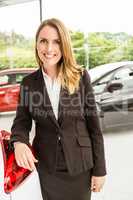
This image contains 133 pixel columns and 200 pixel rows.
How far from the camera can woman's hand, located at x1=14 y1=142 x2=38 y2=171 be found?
1.40 meters

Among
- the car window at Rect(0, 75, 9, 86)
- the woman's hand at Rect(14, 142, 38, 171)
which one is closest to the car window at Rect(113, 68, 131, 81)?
the car window at Rect(0, 75, 9, 86)

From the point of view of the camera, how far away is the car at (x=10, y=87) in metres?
3.03

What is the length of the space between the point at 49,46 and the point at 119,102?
2.00 meters

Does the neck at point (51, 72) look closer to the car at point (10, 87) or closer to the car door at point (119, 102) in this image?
the car at point (10, 87)

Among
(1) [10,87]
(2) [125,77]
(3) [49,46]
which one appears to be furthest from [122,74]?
(3) [49,46]

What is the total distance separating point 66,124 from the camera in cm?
149

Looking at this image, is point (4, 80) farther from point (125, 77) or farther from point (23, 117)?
point (23, 117)

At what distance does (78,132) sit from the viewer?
1.51m

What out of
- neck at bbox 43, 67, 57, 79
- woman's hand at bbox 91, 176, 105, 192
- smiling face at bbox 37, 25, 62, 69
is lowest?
woman's hand at bbox 91, 176, 105, 192

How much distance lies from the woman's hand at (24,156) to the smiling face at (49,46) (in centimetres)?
38

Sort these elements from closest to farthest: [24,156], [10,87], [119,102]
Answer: [24,156], [10,87], [119,102]

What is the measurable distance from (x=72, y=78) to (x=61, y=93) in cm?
9

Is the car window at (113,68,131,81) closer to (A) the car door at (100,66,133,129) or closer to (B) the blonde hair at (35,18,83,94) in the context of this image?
(A) the car door at (100,66,133,129)

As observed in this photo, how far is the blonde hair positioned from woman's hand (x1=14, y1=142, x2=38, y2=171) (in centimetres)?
31
